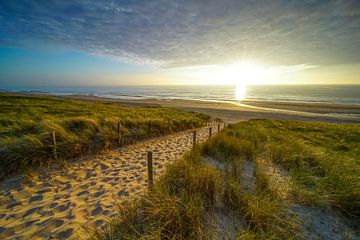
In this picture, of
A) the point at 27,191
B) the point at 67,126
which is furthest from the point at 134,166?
the point at 67,126

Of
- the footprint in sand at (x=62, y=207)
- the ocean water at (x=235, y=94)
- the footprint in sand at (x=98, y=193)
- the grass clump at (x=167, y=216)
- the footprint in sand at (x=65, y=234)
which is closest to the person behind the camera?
the grass clump at (x=167, y=216)

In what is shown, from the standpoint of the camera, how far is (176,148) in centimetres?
802

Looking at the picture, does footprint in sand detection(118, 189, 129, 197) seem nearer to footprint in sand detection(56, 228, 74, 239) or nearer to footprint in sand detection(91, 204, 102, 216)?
footprint in sand detection(91, 204, 102, 216)

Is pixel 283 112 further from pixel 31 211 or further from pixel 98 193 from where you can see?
pixel 31 211

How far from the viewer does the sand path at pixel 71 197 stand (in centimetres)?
285

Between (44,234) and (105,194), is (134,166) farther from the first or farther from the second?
(44,234)

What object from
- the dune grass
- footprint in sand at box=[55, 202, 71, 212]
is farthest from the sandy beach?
footprint in sand at box=[55, 202, 71, 212]

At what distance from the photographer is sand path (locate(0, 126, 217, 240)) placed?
9.36 ft

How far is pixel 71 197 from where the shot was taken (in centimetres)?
375

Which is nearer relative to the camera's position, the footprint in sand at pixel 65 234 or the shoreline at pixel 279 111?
the footprint in sand at pixel 65 234

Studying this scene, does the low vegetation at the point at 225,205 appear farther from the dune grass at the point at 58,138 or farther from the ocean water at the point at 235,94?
the ocean water at the point at 235,94

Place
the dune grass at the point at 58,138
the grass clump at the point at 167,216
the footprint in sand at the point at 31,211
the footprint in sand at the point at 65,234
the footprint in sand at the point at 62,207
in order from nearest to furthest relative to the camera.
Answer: the grass clump at the point at 167,216 → the footprint in sand at the point at 65,234 → the footprint in sand at the point at 31,211 → the footprint in sand at the point at 62,207 → the dune grass at the point at 58,138

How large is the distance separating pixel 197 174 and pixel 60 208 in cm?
298

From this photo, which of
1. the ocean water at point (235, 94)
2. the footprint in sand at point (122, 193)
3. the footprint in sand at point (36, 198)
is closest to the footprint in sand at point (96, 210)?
the footprint in sand at point (122, 193)
